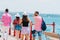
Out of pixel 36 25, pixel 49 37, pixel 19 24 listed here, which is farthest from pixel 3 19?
pixel 49 37

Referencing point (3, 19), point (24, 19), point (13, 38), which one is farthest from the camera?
point (13, 38)

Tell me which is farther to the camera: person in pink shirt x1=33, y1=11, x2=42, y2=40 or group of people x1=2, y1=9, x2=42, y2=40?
person in pink shirt x1=33, y1=11, x2=42, y2=40

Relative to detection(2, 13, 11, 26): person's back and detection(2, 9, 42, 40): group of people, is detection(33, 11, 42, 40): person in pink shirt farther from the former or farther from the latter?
detection(2, 13, 11, 26): person's back

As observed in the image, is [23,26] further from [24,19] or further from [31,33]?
[31,33]

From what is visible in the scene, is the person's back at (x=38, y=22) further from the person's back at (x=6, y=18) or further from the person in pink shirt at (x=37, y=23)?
the person's back at (x=6, y=18)

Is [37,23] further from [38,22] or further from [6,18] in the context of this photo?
[6,18]

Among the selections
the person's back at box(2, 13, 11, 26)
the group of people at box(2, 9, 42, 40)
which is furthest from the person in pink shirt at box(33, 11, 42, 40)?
the person's back at box(2, 13, 11, 26)

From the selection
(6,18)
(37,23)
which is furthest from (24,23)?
(6,18)

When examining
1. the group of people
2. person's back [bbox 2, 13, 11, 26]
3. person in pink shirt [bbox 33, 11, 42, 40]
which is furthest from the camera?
person's back [bbox 2, 13, 11, 26]

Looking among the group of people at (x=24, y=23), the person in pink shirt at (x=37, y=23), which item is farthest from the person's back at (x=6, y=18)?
the person in pink shirt at (x=37, y=23)

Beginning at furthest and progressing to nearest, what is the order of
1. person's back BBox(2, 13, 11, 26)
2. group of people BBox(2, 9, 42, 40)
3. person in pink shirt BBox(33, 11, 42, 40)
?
1. person's back BBox(2, 13, 11, 26)
2. person in pink shirt BBox(33, 11, 42, 40)
3. group of people BBox(2, 9, 42, 40)

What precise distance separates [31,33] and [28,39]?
0.40 m

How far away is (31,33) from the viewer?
13094 mm

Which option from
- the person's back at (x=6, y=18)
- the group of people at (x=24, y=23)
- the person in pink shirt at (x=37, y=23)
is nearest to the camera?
the group of people at (x=24, y=23)
